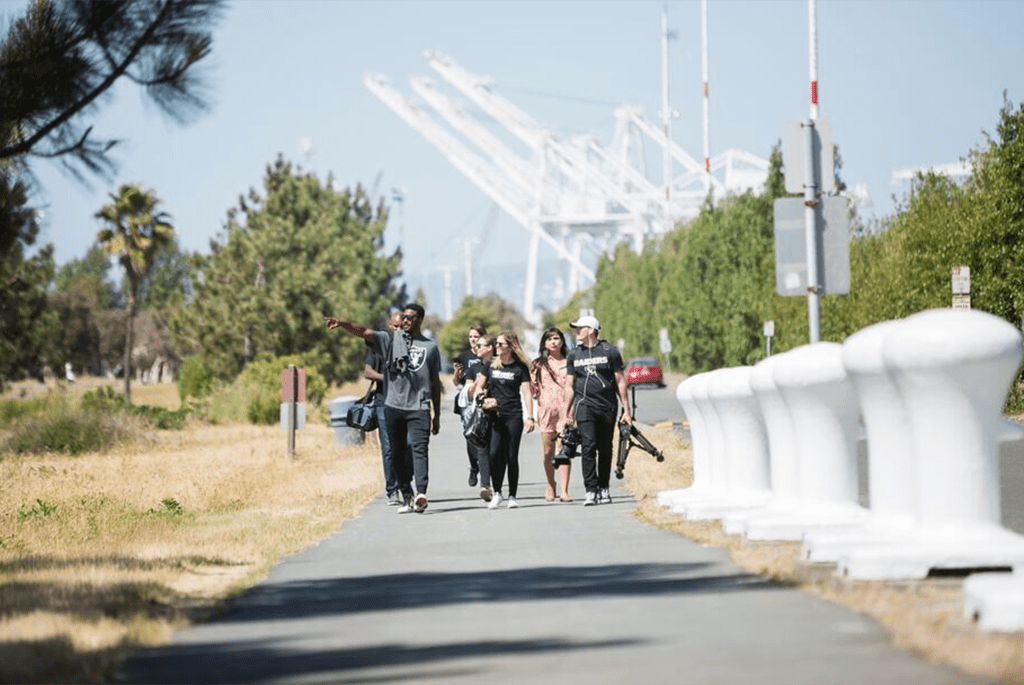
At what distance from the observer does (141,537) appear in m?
16.3

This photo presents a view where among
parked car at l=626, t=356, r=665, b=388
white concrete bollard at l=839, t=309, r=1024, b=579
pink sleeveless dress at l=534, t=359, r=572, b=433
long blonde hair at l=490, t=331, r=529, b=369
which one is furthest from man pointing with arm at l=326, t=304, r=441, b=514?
parked car at l=626, t=356, r=665, b=388

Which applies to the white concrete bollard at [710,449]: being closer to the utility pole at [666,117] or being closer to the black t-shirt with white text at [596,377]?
the black t-shirt with white text at [596,377]

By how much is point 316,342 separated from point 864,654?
5513cm

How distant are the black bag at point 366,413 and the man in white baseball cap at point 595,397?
2884mm

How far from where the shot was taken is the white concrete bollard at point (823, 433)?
1180cm

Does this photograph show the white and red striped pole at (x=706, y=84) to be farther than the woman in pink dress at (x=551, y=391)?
Yes

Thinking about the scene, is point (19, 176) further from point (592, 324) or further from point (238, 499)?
point (238, 499)

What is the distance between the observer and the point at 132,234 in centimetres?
7869

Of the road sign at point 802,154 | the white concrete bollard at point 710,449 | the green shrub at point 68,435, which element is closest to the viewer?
the white concrete bollard at point 710,449

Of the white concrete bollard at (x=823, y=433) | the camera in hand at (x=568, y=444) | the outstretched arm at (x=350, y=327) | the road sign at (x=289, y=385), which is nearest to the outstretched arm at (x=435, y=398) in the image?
the outstretched arm at (x=350, y=327)

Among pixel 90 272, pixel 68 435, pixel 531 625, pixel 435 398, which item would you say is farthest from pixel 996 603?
pixel 90 272

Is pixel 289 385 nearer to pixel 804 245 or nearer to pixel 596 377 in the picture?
pixel 596 377

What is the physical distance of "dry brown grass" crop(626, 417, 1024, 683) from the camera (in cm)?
711

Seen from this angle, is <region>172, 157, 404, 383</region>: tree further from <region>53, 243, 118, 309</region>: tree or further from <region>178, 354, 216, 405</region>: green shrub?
<region>53, 243, 118, 309</region>: tree
